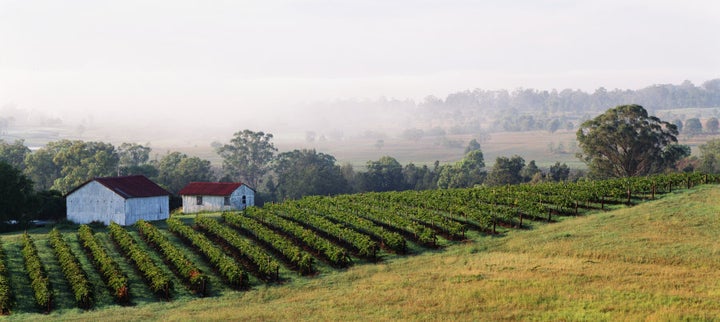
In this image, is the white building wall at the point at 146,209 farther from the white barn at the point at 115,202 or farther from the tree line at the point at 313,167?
the tree line at the point at 313,167

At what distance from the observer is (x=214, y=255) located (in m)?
44.1

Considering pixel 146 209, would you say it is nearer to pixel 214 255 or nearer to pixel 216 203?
pixel 216 203

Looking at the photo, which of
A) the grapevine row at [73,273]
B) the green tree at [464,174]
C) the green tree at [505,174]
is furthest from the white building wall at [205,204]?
the green tree at [464,174]

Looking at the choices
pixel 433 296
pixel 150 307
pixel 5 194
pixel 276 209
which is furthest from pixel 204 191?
pixel 433 296

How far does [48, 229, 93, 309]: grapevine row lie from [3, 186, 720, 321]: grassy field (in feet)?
2.62

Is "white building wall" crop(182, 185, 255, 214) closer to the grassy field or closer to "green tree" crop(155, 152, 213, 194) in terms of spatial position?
the grassy field

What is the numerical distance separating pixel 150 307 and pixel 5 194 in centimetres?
3670

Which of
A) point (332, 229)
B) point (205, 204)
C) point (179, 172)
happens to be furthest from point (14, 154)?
point (332, 229)

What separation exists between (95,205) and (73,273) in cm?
2703

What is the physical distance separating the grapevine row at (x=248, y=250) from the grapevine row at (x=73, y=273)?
32.0ft

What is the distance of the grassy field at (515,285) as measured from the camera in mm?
29797

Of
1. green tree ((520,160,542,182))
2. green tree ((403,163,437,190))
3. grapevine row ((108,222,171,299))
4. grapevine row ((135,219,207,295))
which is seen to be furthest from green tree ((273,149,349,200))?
grapevine row ((108,222,171,299))

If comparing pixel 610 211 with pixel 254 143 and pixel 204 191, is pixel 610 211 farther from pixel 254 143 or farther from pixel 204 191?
pixel 254 143

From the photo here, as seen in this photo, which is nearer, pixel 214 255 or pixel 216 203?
pixel 214 255
